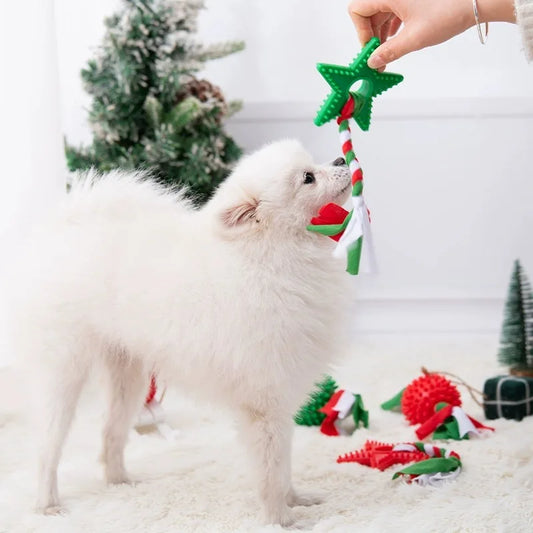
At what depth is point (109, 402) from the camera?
2236 millimetres

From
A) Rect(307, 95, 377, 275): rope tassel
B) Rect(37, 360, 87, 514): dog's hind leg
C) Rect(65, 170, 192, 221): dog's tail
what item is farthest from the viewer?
Rect(65, 170, 192, 221): dog's tail

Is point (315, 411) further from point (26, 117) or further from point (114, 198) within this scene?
point (26, 117)

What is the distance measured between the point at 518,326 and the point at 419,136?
1.32 m

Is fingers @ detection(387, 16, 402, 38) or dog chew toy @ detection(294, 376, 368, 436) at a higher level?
fingers @ detection(387, 16, 402, 38)

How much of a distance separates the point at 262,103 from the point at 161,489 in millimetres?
2184

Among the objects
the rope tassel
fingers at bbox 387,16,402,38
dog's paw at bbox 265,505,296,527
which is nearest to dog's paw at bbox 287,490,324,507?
dog's paw at bbox 265,505,296,527

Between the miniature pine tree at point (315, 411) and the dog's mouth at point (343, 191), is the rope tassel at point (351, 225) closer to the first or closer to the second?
the dog's mouth at point (343, 191)

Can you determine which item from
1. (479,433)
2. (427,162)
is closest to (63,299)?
(479,433)

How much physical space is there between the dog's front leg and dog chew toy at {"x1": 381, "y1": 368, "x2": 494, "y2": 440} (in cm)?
75

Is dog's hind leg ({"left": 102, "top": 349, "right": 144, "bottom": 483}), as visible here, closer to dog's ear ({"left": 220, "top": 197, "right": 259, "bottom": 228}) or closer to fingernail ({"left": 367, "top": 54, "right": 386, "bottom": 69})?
dog's ear ({"left": 220, "top": 197, "right": 259, "bottom": 228})

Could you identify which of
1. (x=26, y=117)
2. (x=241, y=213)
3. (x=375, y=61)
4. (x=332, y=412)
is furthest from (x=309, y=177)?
(x=26, y=117)

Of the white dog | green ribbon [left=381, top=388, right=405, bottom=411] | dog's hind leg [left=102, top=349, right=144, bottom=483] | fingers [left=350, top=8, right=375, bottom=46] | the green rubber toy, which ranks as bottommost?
green ribbon [left=381, top=388, right=405, bottom=411]

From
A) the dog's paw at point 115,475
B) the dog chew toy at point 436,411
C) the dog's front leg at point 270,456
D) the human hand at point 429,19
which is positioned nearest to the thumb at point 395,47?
the human hand at point 429,19

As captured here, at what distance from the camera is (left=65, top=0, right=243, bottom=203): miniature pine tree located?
10.3ft
